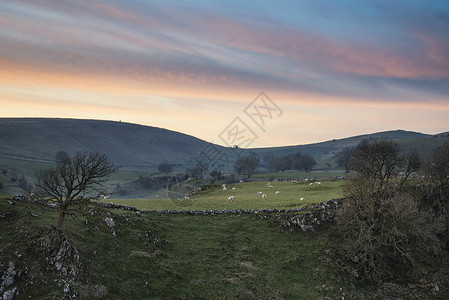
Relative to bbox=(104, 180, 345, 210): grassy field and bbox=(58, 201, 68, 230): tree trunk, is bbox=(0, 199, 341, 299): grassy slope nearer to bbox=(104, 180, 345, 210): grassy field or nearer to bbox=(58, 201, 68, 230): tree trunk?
bbox=(58, 201, 68, 230): tree trunk

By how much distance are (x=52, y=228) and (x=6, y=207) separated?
566 cm

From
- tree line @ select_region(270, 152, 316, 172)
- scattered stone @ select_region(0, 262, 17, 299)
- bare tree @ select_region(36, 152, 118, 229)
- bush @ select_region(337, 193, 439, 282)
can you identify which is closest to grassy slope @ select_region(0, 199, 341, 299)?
scattered stone @ select_region(0, 262, 17, 299)

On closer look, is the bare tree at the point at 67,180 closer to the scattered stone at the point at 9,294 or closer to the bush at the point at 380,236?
the scattered stone at the point at 9,294

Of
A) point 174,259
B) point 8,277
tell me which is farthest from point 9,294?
point 174,259

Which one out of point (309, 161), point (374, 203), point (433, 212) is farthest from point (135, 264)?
point (309, 161)

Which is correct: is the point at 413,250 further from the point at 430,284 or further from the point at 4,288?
the point at 4,288

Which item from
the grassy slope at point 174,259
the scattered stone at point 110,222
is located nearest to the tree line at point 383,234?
the grassy slope at point 174,259

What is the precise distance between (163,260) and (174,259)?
4.13 ft

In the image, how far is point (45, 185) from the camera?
25.0 meters

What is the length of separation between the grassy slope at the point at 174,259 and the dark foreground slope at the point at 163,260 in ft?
0.27

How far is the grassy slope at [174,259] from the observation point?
73.7 ft

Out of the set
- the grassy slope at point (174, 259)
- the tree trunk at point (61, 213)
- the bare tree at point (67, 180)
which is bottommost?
the grassy slope at point (174, 259)

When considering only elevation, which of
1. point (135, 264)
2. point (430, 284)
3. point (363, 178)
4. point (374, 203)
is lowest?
point (430, 284)

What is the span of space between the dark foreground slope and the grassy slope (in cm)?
8
